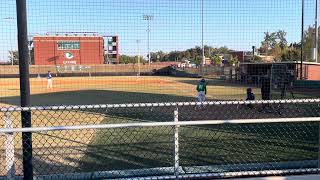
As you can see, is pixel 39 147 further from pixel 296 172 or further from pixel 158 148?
pixel 296 172

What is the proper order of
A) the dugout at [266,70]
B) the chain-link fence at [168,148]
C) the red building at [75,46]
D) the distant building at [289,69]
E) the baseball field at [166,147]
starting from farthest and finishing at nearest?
the distant building at [289,69] → the dugout at [266,70] → the red building at [75,46] → the baseball field at [166,147] → the chain-link fence at [168,148]

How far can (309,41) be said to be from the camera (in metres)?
45.9

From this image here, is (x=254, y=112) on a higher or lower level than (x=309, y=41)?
lower

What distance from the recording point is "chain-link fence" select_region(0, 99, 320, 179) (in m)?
5.31

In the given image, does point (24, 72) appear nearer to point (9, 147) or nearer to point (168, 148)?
point (9, 147)

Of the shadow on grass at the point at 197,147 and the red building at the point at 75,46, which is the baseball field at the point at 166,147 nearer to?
the shadow on grass at the point at 197,147

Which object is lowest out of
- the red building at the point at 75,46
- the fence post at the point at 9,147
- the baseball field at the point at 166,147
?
the baseball field at the point at 166,147

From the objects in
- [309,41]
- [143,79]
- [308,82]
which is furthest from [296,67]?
[309,41]

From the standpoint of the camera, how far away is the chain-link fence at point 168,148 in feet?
17.4

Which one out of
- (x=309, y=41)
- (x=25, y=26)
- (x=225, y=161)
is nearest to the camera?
(x=25, y=26)

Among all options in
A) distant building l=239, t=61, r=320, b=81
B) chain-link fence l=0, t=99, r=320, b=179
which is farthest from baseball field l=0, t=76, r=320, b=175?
distant building l=239, t=61, r=320, b=81

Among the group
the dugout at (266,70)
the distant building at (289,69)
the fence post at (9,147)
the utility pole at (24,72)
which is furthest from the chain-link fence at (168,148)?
the distant building at (289,69)

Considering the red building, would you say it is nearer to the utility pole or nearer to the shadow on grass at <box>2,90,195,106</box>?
the utility pole

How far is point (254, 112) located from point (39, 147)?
9965 mm
